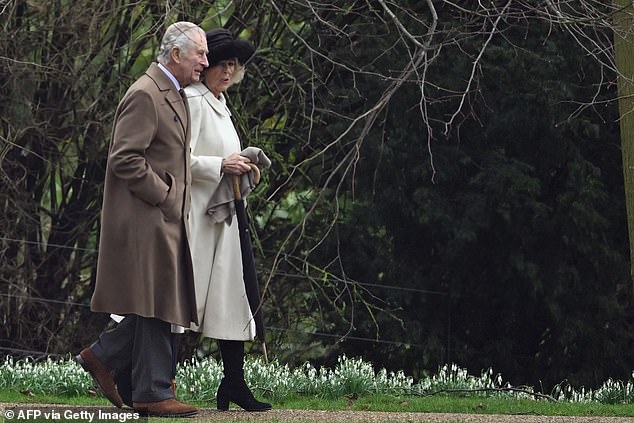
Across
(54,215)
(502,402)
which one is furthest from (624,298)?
(54,215)

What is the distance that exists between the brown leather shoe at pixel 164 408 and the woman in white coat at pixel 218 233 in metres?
0.46

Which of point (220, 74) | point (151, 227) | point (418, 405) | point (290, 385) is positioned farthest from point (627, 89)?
point (151, 227)

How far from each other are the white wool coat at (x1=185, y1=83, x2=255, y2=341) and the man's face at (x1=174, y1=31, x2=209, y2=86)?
0.20m

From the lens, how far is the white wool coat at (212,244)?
7.07 metres

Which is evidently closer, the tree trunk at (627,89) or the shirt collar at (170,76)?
the shirt collar at (170,76)

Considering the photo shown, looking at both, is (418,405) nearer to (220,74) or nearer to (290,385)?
(290,385)

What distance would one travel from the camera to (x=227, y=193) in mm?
7172

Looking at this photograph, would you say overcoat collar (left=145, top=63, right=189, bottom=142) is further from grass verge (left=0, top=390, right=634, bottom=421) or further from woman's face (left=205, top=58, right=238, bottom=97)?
grass verge (left=0, top=390, right=634, bottom=421)

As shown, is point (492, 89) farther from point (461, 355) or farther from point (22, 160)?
point (22, 160)

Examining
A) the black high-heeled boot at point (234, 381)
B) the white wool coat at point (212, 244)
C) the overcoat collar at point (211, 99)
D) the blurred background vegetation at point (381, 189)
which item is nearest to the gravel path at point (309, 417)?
the black high-heeled boot at point (234, 381)

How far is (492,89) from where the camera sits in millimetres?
12031

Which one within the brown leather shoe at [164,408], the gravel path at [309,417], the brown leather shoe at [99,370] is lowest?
the gravel path at [309,417]

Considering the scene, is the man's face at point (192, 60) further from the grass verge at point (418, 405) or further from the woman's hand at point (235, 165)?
the grass verge at point (418, 405)

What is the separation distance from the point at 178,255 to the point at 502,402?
308 cm
